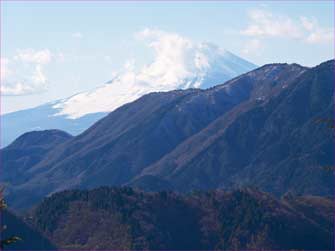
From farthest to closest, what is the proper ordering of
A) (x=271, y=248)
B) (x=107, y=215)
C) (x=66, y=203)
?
(x=66, y=203) → (x=107, y=215) → (x=271, y=248)

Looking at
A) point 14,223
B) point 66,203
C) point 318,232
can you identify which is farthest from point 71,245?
point 318,232

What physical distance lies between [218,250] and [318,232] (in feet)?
59.5

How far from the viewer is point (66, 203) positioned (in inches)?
5846

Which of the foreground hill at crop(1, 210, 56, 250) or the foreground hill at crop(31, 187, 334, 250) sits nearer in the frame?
the foreground hill at crop(1, 210, 56, 250)

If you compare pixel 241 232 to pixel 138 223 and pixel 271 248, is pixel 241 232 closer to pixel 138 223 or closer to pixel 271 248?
pixel 271 248

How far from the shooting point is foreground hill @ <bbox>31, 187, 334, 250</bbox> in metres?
130

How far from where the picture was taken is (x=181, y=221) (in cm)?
13862

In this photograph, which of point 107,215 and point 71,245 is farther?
point 107,215

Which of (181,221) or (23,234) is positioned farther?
Answer: (181,221)

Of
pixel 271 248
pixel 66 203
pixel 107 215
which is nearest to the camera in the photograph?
pixel 271 248

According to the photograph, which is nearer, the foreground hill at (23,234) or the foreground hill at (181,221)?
the foreground hill at (23,234)

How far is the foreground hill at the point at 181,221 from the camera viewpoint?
12988cm

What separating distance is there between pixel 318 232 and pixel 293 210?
422 inches

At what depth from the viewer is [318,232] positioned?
440ft
